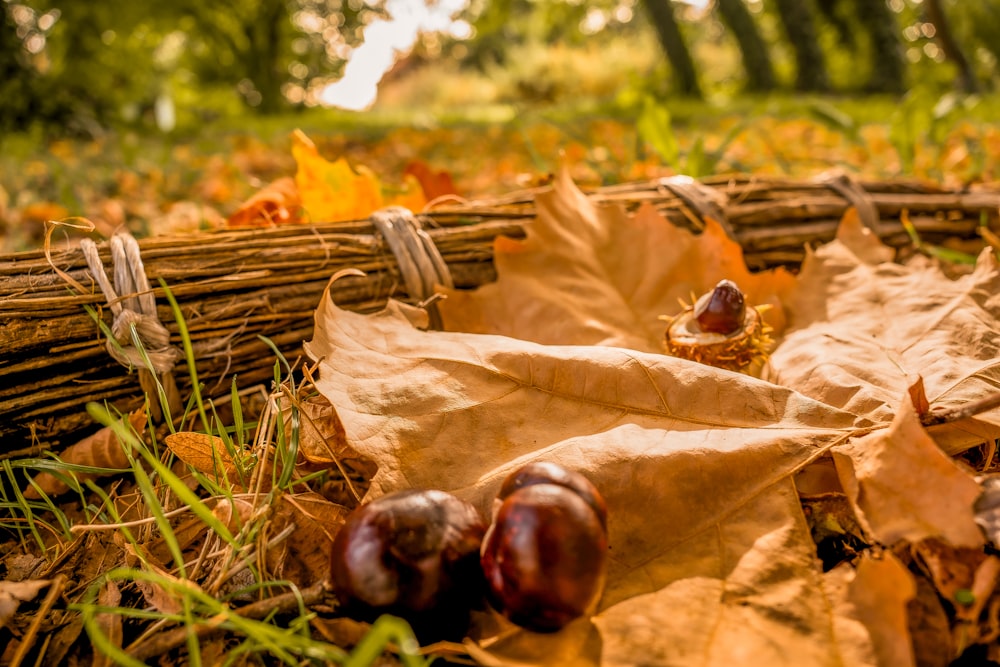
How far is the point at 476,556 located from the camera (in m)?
0.65

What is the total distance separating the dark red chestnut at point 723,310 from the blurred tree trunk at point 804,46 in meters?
10.8

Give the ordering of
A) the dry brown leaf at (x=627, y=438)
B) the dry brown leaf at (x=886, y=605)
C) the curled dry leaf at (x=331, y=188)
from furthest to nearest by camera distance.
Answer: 1. the curled dry leaf at (x=331, y=188)
2. the dry brown leaf at (x=627, y=438)
3. the dry brown leaf at (x=886, y=605)

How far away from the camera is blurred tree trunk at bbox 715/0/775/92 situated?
10578 millimetres

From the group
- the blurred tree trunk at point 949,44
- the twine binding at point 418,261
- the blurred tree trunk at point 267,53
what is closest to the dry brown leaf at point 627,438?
the twine binding at point 418,261

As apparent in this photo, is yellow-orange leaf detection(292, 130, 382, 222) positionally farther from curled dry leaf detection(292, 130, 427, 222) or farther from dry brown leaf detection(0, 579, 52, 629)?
dry brown leaf detection(0, 579, 52, 629)

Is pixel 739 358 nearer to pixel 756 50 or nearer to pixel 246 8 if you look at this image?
pixel 756 50

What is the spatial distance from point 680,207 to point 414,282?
64 cm

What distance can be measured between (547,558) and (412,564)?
0.13 meters

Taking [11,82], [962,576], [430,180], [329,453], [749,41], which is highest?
[11,82]

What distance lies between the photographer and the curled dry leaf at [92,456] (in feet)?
3.28

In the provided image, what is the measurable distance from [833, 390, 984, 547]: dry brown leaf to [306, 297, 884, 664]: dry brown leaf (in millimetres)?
71

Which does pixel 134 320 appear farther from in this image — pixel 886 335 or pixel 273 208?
pixel 886 335

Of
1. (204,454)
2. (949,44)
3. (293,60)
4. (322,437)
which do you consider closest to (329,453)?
(322,437)

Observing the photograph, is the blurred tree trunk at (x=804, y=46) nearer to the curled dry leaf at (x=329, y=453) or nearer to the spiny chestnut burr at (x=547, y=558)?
the curled dry leaf at (x=329, y=453)
